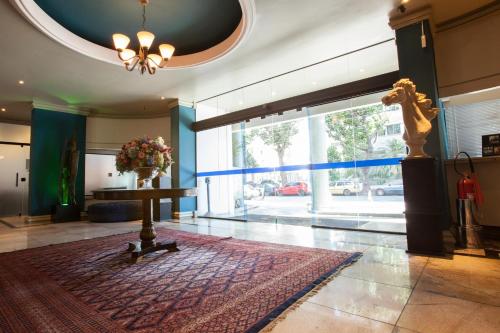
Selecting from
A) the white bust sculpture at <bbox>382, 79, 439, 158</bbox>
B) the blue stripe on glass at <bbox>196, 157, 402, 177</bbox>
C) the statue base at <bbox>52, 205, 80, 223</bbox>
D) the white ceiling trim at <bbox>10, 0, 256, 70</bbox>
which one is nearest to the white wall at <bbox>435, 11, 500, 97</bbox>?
the white bust sculpture at <bbox>382, 79, 439, 158</bbox>

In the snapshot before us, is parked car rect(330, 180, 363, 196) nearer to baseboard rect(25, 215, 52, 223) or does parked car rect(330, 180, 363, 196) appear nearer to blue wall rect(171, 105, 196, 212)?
blue wall rect(171, 105, 196, 212)

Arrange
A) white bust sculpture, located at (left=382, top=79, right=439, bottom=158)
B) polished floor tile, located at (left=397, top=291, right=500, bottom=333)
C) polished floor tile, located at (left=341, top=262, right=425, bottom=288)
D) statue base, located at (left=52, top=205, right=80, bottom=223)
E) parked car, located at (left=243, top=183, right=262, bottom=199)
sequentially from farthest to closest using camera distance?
1. statue base, located at (left=52, top=205, right=80, bottom=223)
2. parked car, located at (left=243, top=183, right=262, bottom=199)
3. white bust sculpture, located at (left=382, top=79, right=439, bottom=158)
4. polished floor tile, located at (left=341, top=262, right=425, bottom=288)
5. polished floor tile, located at (left=397, top=291, right=500, bottom=333)

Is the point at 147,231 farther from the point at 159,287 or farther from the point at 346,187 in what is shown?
the point at 346,187

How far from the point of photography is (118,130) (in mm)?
8477

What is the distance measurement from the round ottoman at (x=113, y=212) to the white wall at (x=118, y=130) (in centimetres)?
231

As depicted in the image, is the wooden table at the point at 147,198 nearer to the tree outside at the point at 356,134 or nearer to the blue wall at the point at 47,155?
the tree outside at the point at 356,134

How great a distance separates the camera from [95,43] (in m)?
4.59

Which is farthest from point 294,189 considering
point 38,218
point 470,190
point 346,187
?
point 38,218

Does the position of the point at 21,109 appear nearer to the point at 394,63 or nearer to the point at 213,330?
the point at 213,330

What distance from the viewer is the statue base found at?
6.80 meters

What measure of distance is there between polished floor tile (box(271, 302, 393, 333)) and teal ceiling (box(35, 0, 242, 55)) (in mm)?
4004

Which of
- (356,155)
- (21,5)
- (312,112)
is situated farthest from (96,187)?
(356,155)

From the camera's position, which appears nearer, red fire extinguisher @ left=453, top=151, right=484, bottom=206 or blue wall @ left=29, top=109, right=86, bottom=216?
red fire extinguisher @ left=453, top=151, right=484, bottom=206

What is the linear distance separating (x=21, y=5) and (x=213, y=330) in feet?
14.9
